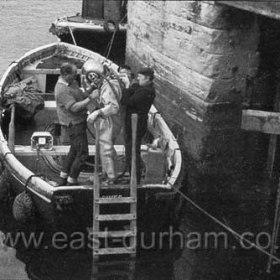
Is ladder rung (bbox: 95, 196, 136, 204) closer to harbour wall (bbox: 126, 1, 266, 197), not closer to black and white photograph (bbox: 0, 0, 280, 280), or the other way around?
black and white photograph (bbox: 0, 0, 280, 280)

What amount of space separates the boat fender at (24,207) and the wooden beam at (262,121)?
368cm

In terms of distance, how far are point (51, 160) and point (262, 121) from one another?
410 cm

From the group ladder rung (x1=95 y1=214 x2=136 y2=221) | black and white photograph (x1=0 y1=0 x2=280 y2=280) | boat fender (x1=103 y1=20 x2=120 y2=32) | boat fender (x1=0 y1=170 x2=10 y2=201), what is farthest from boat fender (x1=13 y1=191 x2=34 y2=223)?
boat fender (x1=103 y1=20 x2=120 y2=32)

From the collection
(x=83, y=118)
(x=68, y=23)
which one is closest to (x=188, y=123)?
(x=83, y=118)

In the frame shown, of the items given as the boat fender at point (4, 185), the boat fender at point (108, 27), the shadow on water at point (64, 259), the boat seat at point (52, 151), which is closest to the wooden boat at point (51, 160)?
the boat seat at point (52, 151)

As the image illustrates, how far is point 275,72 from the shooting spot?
13.0m

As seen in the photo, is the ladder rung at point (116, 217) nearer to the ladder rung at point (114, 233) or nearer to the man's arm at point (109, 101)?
the ladder rung at point (114, 233)

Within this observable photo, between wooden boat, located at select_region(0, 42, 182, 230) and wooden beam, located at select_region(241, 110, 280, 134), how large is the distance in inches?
56.5

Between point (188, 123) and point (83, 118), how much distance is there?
327 centimetres

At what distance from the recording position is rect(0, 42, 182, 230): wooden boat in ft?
33.9

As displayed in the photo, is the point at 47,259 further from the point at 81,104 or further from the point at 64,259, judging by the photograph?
the point at 81,104

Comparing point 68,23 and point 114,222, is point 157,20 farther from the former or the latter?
point 68,23

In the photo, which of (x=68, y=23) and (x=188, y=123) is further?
(x=68, y=23)

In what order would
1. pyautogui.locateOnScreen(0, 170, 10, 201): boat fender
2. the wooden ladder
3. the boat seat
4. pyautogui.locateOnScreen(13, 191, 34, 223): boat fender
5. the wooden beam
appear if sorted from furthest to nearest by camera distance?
pyautogui.locateOnScreen(0, 170, 10, 201): boat fender → the boat seat → pyautogui.locateOnScreen(13, 191, 34, 223): boat fender → the wooden beam → the wooden ladder
